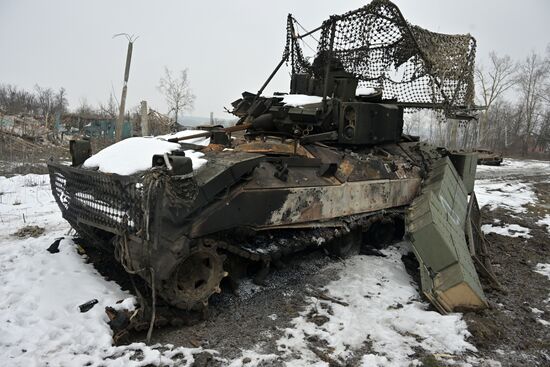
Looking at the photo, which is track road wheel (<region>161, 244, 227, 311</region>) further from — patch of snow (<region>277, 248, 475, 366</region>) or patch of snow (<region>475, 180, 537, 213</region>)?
patch of snow (<region>475, 180, 537, 213</region>)

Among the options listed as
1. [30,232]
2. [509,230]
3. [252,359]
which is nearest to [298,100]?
[252,359]

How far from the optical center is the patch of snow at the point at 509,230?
949cm

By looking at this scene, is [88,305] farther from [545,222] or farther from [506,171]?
[506,171]

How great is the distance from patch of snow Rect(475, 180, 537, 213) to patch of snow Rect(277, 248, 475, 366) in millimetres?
7960

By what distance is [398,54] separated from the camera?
7.85 m

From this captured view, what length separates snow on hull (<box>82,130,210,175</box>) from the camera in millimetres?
4945

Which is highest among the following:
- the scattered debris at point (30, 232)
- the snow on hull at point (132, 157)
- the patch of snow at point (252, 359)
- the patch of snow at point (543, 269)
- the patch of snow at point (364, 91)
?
the patch of snow at point (364, 91)

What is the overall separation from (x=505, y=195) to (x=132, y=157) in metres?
13.4

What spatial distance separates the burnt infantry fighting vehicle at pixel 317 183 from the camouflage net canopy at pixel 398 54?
0.07 feet

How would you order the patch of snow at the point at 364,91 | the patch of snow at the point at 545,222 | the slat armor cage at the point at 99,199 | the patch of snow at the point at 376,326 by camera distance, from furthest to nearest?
the patch of snow at the point at 545,222 < the patch of snow at the point at 364,91 < the slat armor cage at the point at 99,199 < the patch of snow at the point at 376,326

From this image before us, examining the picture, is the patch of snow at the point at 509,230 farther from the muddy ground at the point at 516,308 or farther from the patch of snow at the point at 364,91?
the patch of snow at the point at 364,91

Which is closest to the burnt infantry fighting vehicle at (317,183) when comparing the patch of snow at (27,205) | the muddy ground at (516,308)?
the muddy ground at (516,308)

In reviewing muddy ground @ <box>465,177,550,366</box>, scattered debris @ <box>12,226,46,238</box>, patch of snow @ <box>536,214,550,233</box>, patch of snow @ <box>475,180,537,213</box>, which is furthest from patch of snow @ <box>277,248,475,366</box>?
patch of snow @ <box>475,180,537,213</box>

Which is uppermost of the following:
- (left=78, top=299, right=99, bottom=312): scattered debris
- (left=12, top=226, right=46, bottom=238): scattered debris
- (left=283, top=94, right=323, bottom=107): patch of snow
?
(left=283, top=94, right=323, bottom=107): patch of snow
